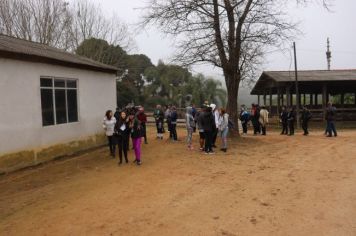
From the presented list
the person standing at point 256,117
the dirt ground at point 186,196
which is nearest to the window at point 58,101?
the dirt ground at point 186,196

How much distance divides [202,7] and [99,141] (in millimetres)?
7056

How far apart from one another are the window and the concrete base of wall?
2.71 ft

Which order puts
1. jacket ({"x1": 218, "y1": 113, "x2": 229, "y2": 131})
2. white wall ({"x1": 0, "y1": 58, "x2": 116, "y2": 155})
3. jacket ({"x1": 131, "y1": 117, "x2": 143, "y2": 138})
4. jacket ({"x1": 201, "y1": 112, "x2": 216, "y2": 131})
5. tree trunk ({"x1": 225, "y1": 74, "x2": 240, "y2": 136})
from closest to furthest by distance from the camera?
white wall ({"x1": 0, "y1": 58, "x2": 116, "y2": 155}) → jacket ({"x1": 131, "y1": 117, "x2": 143, "y2": 138}) → jacket ({"x1": 201, "y1": 112, "x2": 216, "y2": 131}) → jacket ({"x1": 218, "y1": 113, "x2": 229, "y2": 131}) → tree trunk ({"x1": 225, "y1": 74, "x2": 240, "y2": 136})

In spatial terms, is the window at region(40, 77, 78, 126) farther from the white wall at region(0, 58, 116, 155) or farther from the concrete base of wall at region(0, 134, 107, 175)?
the concrete base of wall at region(0, 134, 107, 175)

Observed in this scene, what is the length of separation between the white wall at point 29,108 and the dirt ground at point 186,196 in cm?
86

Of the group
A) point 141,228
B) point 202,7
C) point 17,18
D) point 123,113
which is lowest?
point 141,228

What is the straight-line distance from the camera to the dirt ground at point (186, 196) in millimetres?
6703

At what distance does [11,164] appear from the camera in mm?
11391

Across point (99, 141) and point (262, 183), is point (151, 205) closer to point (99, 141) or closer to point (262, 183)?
point (262, 183)

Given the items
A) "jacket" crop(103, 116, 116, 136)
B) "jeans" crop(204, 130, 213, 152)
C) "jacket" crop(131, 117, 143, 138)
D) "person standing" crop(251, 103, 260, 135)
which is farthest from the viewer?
"person standing" crop(251, 103, 260, 135)

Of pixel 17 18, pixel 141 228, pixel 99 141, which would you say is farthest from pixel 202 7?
pixel 17 18

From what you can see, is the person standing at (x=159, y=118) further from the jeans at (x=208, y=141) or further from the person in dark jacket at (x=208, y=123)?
the person in dark jacket at (x=208, y=123)

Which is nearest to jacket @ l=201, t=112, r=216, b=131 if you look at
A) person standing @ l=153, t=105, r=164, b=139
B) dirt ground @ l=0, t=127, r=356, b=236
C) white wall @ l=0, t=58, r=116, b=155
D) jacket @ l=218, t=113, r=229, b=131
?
jacket @ l=218, t=113, r=229, b=131

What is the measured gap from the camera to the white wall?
11242 millimetres
